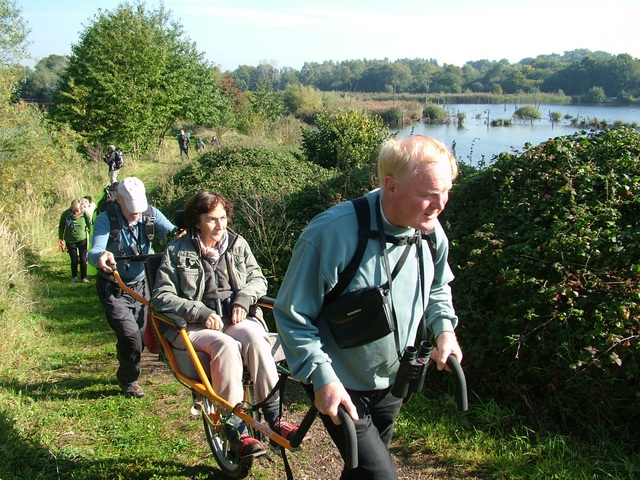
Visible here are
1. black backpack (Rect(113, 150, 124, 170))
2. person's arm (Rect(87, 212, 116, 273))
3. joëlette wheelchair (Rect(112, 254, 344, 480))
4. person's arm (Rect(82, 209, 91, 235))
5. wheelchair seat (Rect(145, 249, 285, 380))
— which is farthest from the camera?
person's arm (Rect(82, 209, 91, 235))

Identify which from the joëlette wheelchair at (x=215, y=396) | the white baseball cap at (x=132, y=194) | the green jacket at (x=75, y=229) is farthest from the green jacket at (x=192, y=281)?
the green jacket at (x=75, y=229)

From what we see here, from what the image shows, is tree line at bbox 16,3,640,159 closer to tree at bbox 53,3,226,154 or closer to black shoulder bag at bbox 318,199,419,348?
tree at bbox 53,3,226,154

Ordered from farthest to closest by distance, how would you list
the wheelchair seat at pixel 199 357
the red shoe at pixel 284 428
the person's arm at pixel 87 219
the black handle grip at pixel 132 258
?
the person's arm at pixel 87 219, the black handle grip at pixel 132 258, the wheelchair seat at pixel 199 357, the red shoe at pixel 284 428

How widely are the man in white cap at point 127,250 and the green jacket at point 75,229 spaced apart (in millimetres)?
5497

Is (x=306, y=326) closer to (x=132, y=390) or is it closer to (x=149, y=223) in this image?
(x=149, y=223)

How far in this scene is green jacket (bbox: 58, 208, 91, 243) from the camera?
10328mm

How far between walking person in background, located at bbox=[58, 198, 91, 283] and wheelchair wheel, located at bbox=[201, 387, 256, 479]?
7.21 metres

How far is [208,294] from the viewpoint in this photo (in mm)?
4188

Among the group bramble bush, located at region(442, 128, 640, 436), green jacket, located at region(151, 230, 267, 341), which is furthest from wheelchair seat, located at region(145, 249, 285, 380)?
Answer: bramble bush, located at region(442, 128, 640, 436)

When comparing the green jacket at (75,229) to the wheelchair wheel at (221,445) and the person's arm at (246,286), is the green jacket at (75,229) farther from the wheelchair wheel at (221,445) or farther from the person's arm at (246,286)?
the wheelchair wheel at (221,445)

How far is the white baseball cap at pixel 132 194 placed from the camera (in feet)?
16.2

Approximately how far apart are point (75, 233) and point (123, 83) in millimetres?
23923

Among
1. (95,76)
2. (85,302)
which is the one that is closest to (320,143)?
(85,302)

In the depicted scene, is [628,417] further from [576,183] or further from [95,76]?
[95,76]
